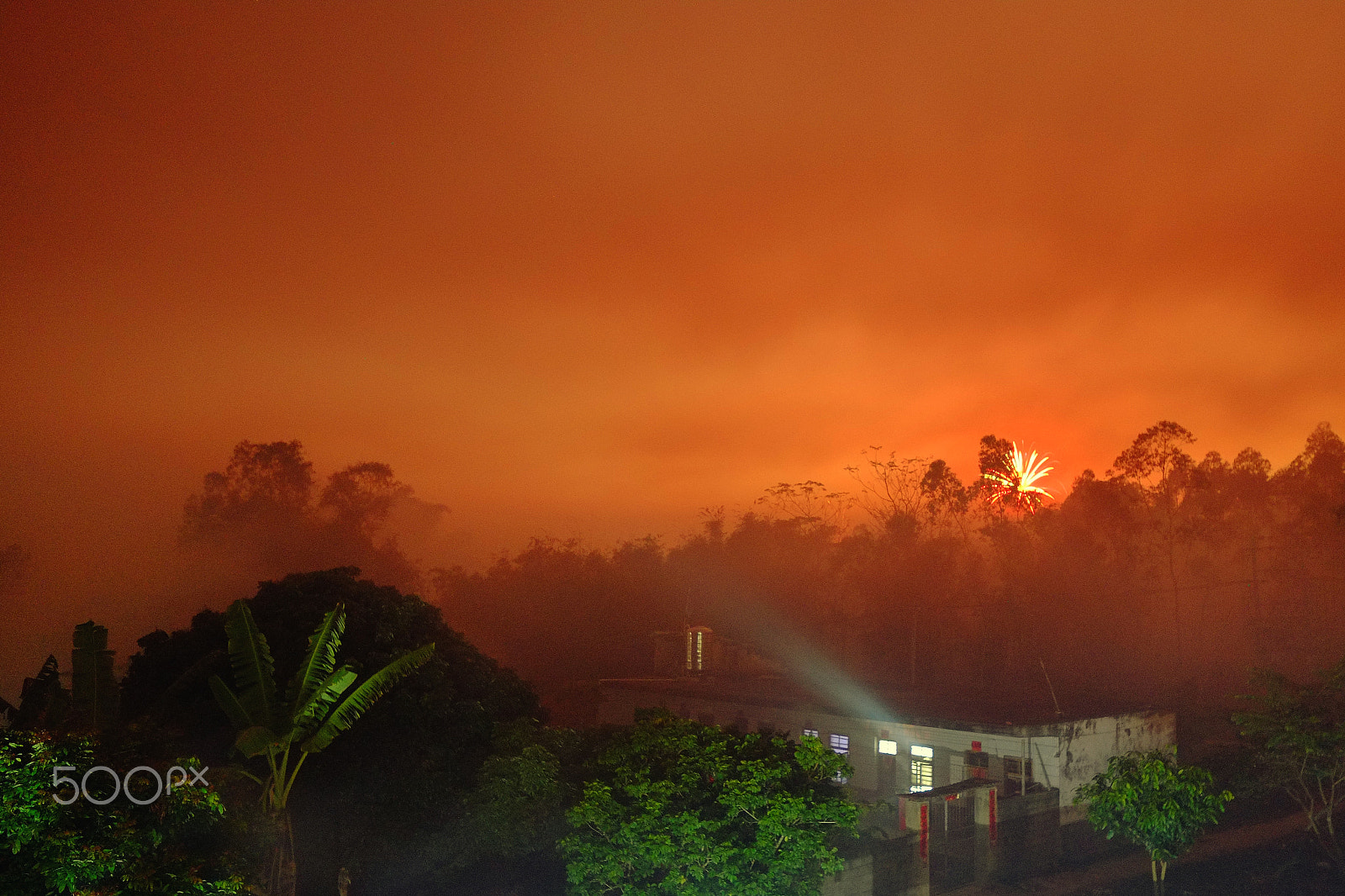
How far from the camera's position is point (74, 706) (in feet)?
42.3

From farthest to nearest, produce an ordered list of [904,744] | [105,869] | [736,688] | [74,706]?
[736,688] < [904,744] < [74,706] < [105,869]

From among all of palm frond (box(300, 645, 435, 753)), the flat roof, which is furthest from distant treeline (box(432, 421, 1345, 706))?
palm frond (box(300, 645, 435, 753))

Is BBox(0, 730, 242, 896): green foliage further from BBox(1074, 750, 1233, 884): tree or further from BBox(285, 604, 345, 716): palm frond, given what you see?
BBox(1074, 750, 1233, 884): tree

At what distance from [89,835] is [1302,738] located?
71.6 ft

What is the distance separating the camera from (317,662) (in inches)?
516

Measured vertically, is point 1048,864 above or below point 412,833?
below

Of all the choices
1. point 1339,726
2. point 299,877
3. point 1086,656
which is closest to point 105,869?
point 299,877

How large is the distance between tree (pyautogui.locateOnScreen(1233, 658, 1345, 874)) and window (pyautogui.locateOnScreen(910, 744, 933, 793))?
23.7 ft

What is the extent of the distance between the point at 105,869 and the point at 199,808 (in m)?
1.07

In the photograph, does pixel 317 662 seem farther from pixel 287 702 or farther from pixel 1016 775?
pixel 1016 775

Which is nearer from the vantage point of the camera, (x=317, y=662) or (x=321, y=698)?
(x=321, y=698)

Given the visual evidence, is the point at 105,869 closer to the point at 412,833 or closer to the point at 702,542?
the point at 412,833

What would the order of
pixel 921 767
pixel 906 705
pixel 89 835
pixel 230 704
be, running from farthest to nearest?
pixel 906 705
pixel 921 767
pixel 230 704
pixel 89 835

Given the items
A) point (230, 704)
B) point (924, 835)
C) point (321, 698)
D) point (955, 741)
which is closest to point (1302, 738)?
point (955, 741)
